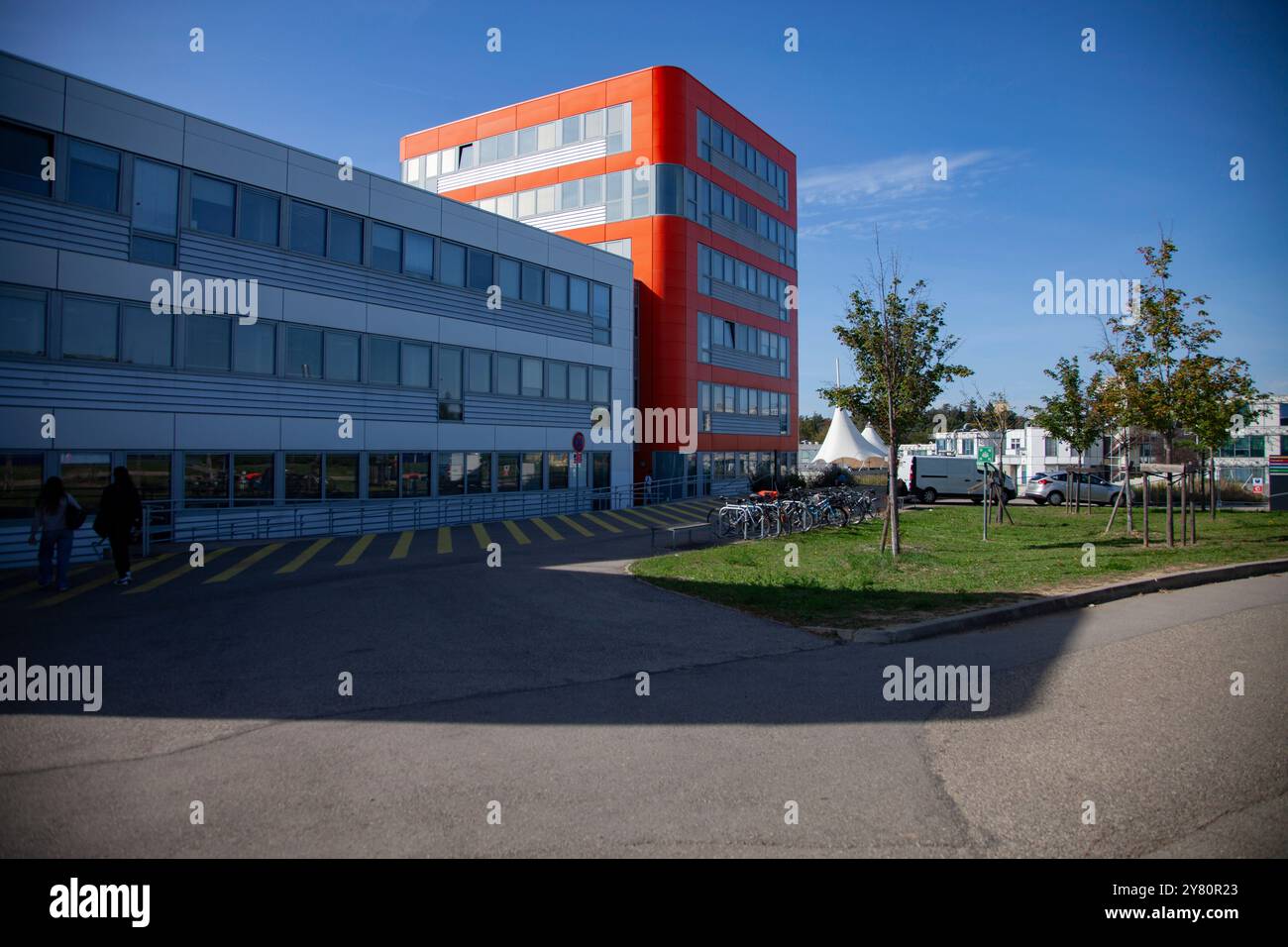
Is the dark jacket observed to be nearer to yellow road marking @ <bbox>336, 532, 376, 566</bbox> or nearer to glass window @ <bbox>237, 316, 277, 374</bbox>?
yellow road marking @ <bbox>336, 532, 376, 566</bbox>

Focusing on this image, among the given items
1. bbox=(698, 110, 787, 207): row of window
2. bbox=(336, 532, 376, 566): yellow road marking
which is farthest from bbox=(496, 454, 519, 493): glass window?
bbox=(698, 110, 787, 207): row of window

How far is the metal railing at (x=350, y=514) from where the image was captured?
18.3 metres

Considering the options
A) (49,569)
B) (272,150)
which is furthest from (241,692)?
(272,150)

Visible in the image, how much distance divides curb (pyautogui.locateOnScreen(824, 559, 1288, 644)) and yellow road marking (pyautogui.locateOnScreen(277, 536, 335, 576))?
10458 millimetres

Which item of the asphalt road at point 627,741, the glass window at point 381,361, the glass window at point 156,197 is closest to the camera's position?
the asphalt road at point 627,741

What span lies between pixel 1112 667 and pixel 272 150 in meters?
21.4

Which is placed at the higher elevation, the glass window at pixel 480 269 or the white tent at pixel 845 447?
the glass window at pixel 480 269

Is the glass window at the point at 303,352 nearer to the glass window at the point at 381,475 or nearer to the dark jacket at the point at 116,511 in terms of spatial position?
the glass window at the point at 381,475

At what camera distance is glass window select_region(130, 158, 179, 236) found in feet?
57.4

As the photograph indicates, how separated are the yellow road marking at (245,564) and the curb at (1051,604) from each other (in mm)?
10380

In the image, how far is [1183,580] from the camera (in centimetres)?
1374

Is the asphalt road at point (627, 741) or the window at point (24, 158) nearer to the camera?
the asphalt road at point (627, 741)

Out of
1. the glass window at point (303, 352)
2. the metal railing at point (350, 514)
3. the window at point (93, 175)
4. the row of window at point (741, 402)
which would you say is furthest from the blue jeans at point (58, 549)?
the row of window at point (741, 402)

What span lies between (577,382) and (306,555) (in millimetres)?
15526
